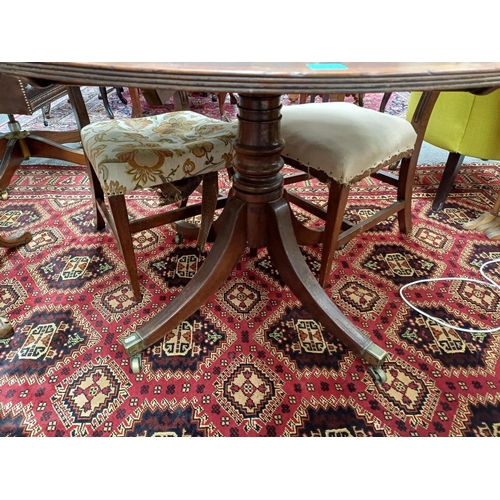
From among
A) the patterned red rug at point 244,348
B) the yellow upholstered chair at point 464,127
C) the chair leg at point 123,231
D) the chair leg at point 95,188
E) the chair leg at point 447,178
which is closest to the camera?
the patterned red rug at point 244,348

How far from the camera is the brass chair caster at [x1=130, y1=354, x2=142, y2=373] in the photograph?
3.53 feet

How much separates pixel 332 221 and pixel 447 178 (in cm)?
99

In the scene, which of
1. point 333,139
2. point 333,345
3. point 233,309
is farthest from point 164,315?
point 333,139

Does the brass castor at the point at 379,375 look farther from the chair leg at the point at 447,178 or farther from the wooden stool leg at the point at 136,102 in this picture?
the wooden stool leg at the point at 136,102

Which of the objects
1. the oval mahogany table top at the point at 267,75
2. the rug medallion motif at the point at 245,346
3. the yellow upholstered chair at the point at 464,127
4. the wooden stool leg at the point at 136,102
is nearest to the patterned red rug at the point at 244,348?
the rug medallion motif at the point at 245,346

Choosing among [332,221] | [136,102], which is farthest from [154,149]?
[136,102]

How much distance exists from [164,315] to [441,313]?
37.6 inches

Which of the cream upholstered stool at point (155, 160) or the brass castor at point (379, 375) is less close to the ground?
the cream upholstered stool at point (155, 160)

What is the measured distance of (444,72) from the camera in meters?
0.60

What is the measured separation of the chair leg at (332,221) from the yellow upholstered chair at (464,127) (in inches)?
36.5

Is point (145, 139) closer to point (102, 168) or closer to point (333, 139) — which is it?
point (102, 168)

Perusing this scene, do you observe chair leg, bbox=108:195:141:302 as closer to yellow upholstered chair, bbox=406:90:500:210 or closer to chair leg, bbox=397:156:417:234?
chair leg, bbox=397:156:417:234

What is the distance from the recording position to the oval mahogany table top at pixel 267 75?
57 centimetres

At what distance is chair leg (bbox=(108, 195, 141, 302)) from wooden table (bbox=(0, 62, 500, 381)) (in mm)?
211
